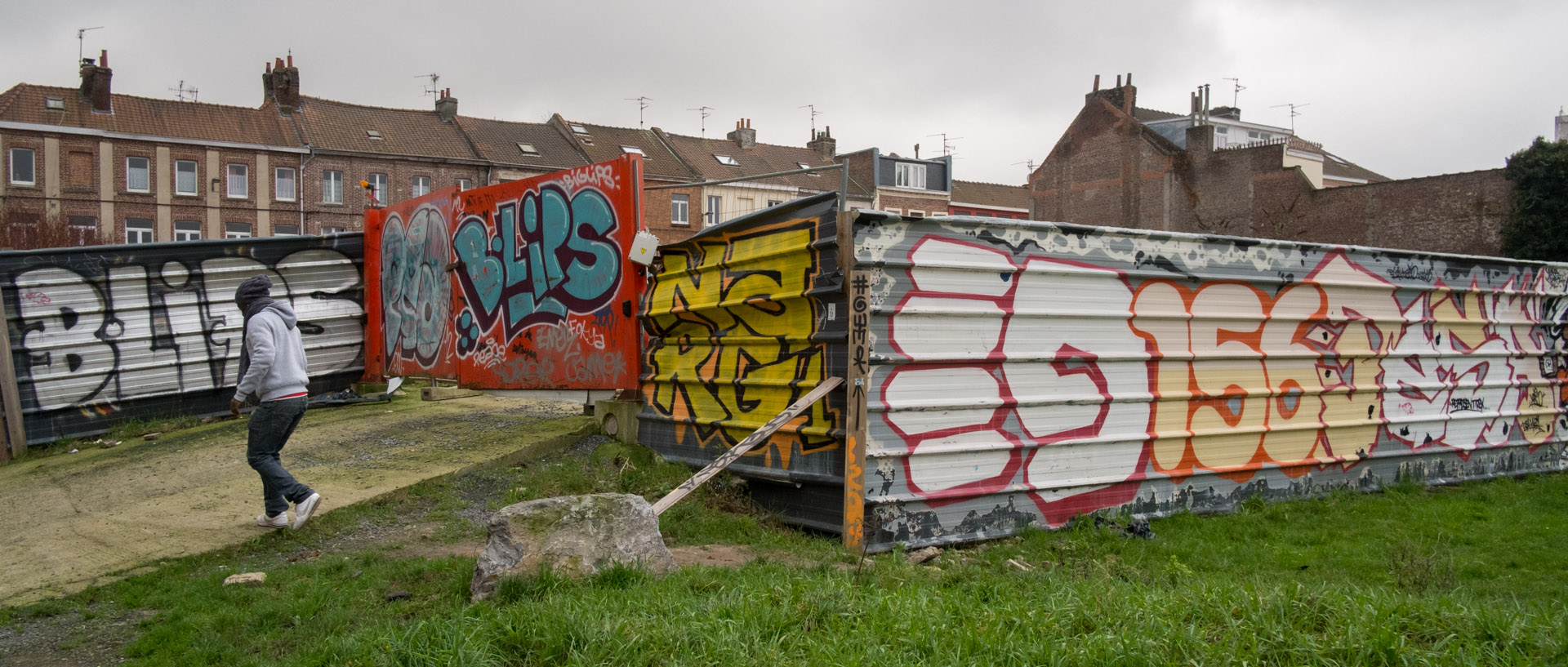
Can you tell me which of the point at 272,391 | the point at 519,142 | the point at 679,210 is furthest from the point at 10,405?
the point at 519,142

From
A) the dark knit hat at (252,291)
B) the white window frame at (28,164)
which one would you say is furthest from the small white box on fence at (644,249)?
the white window frame at (28,164)

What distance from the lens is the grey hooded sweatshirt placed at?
22.1 ft

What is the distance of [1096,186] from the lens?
4475 cm

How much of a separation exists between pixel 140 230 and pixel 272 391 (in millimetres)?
39887

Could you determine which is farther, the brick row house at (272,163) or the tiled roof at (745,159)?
the tiled roof at (745,159)

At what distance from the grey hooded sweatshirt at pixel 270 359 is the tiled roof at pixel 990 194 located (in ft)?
161

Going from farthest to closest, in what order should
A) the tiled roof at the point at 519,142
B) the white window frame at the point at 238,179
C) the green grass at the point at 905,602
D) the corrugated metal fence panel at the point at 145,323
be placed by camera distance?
1. the tiled roof at the point at 519,142
2. the white window frame at the point at 238,179
3. the corrugated metal fence panel at the point at 145,323
4. the green grass at the point at 905,602

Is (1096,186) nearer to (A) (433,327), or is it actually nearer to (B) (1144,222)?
(B) (1144,222)

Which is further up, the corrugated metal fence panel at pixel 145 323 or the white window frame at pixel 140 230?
the white window frame at pixel 140 230

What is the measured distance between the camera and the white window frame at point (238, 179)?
4022 centimetres

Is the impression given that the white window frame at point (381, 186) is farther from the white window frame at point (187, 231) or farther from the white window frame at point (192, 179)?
the white window frame at point (187, 231)

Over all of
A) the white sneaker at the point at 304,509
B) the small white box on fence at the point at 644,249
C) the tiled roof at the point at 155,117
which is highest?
the tiled roof at the point at 155,117

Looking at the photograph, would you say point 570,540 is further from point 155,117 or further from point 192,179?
point 155,117

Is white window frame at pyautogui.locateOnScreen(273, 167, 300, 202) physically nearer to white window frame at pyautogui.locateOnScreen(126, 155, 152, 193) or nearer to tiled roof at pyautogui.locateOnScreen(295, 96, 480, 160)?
tiled roof at pyautogui.locateOnScreen(295, 96, 480, 160)
